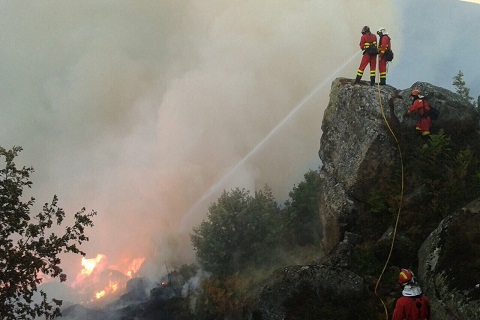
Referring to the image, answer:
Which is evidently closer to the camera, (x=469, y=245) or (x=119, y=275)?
(x=469, y=245)

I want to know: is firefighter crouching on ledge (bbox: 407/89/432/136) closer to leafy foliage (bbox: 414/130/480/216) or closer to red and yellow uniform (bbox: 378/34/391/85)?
leafy foliage (bbox: 414/130/480/216)

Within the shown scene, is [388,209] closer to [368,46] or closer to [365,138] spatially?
[365,138]

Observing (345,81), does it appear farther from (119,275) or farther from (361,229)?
(119,275)

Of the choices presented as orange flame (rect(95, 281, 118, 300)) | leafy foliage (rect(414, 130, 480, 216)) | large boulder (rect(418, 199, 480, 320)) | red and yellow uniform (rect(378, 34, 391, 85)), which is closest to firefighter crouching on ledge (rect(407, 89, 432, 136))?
leafy foliage (rect(414, 130, 480, 216))

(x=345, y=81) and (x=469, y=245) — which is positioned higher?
(x=345, y=81)

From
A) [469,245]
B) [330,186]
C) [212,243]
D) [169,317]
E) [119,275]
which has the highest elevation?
[119,275]

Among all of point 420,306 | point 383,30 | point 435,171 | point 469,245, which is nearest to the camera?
point 420,306

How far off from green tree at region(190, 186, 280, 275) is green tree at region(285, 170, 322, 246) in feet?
7.82

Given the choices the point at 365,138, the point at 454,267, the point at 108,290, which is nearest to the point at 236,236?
the point at 365,138

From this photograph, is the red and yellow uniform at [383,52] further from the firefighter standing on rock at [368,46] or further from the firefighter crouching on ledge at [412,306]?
the firefighter crouching on ledge at [412,306]

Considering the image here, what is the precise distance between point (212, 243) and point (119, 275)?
8280cm

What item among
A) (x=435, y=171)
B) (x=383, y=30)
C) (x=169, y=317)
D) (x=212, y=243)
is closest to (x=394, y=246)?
(x=435, y=171)

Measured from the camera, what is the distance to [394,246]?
1409 cm

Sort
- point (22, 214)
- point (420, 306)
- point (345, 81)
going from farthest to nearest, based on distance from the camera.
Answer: point (345, 81), point (22, 214), point (420, 306)
